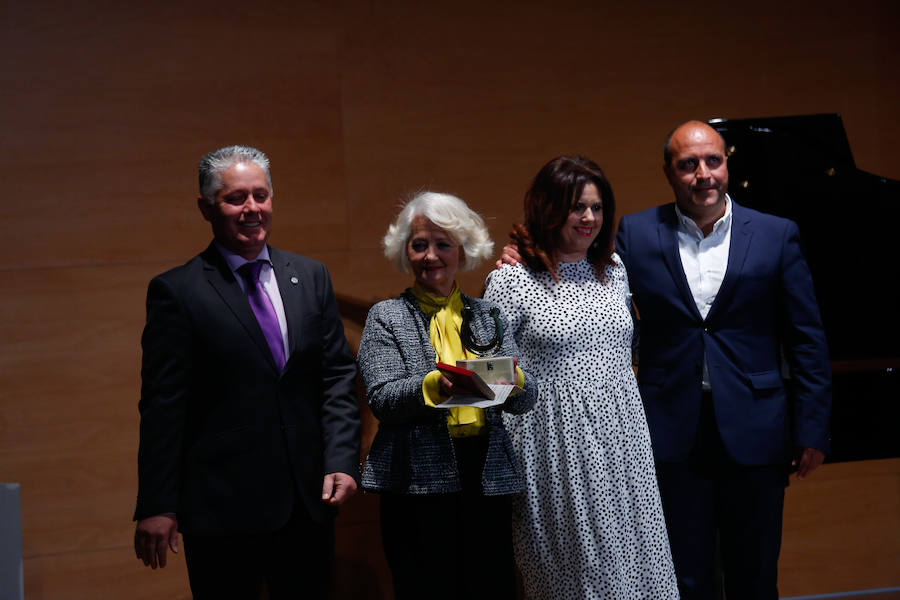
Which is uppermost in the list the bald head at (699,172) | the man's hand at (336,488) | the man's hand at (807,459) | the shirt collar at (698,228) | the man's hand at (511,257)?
the bald head at (699,172)

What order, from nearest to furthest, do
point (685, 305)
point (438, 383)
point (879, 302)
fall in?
Result: 1. point (438, 383)
2. point (685, 305)
3. point (879, 302)

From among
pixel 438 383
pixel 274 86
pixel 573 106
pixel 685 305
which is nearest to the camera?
pixel 438 383

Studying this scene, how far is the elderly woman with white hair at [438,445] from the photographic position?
2.10 meters

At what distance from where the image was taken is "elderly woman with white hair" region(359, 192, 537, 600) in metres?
2.10

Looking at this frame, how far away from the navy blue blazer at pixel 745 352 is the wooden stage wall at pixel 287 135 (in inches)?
21.1

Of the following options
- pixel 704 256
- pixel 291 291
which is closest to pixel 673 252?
pixel 704 256

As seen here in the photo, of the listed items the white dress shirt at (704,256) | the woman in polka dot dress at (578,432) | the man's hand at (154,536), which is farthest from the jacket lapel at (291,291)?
the white dress shirt at (704,256)

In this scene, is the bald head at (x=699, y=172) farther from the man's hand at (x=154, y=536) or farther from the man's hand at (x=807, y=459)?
the man's hand at (x=154, y=536)

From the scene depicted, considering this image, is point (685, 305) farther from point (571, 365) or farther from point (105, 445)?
point (105, 445)

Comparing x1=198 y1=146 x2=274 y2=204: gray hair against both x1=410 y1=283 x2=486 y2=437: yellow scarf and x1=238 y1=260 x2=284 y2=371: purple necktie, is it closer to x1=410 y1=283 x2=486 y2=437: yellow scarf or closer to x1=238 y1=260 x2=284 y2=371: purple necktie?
x1=238 y1=260 x2=284 y2=371: purple necktie

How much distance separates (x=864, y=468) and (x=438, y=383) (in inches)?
97.7

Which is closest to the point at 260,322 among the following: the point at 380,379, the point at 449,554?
the point at 380,379

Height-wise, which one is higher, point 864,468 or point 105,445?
point 105,445

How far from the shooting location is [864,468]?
3.57 metres
